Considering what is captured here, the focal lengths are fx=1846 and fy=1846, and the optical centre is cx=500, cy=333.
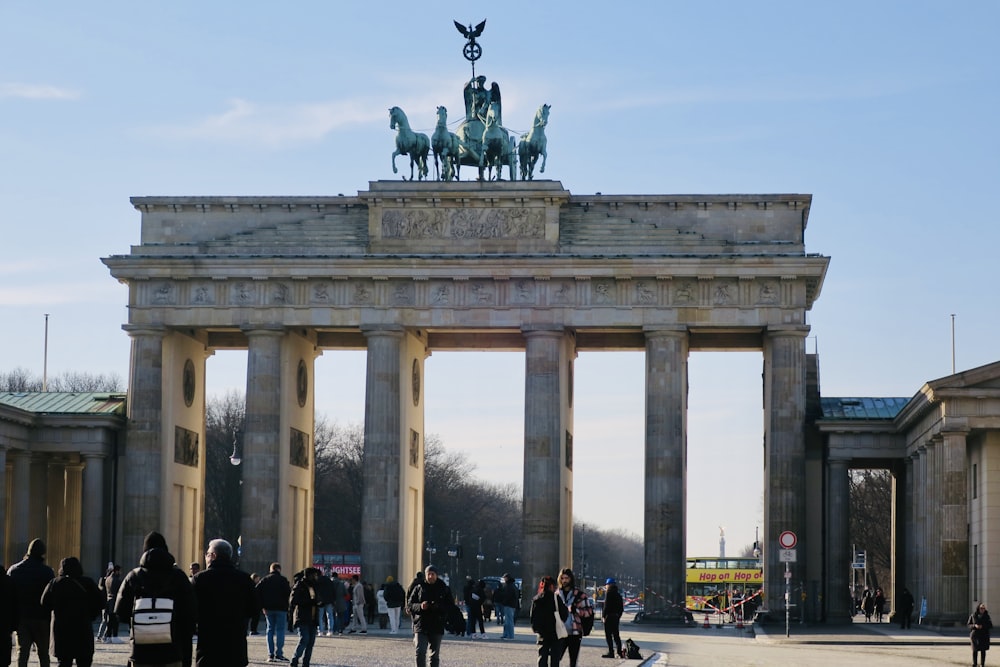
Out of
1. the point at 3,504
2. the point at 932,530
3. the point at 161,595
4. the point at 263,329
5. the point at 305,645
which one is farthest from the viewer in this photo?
the point at 263,329

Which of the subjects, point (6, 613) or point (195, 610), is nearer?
point (195, 610)

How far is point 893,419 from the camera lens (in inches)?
2682

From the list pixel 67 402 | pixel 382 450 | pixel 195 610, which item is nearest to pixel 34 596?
pixel 195 610

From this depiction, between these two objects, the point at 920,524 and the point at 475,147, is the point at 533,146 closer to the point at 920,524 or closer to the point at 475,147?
the point at 475,147

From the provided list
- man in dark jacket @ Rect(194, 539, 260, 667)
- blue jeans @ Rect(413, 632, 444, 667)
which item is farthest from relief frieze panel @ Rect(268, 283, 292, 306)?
man in dark jacket @ Rect(194, 539, 260, 667)

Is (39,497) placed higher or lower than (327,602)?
higher

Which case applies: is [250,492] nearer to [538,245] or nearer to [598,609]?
[538,245]

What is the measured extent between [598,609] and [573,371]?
94.1 ft

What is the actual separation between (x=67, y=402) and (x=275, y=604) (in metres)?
40.5

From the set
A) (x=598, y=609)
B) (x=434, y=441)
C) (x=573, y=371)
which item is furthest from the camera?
(x=434, y=441)

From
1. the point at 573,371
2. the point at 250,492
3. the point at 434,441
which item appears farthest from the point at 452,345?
the point at 434,441

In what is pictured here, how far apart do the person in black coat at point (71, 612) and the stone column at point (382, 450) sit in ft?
147

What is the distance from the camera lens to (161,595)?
18281 mm

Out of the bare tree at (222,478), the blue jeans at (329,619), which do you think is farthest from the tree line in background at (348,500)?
the blue jeans at (329,619)
